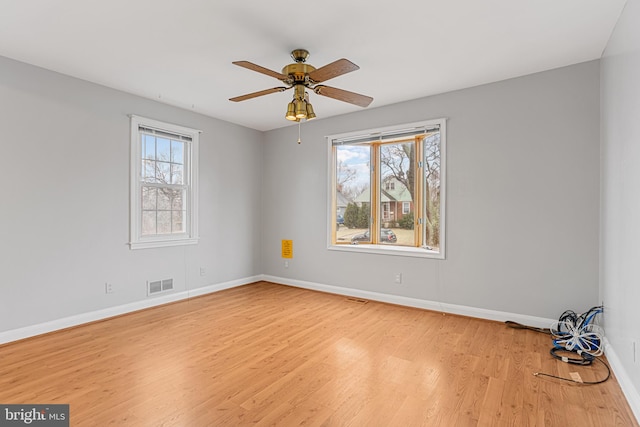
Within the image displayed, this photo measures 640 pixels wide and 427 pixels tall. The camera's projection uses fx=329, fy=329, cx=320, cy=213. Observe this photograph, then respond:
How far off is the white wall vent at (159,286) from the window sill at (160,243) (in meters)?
0.48

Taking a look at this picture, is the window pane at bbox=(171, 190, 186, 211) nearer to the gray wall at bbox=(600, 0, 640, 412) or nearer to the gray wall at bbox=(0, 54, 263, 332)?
the gray wall at bbox=(0, 54, 263, 332)

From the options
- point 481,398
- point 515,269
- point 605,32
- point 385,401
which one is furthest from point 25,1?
point 515,269

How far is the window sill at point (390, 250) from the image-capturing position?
13.9 ft

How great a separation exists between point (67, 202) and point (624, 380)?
204 inches

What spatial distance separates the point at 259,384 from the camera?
2398 mm

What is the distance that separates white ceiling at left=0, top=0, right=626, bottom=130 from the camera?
2.40 meters

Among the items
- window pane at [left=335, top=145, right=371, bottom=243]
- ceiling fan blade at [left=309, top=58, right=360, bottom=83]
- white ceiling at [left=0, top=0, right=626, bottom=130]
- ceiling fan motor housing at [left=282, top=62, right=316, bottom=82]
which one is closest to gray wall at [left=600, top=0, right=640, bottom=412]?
white ceiling at [left=0, top=0, right=626, bottom=130]

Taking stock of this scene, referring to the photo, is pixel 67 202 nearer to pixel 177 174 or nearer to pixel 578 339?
pixel 177 174

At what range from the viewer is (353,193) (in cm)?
518

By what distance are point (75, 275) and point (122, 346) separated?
117cm

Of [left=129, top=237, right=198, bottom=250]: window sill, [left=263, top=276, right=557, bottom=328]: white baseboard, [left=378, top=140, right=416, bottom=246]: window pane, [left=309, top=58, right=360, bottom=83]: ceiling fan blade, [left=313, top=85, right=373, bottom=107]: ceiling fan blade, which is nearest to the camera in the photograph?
[left=309, top=58, right=360, bottom=83]: ceiling fan blade

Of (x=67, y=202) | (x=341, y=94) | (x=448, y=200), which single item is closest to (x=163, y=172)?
(x=67, y=202)

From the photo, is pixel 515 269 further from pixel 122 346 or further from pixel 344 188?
pixel 122 346

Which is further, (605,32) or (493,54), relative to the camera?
(493,54)
